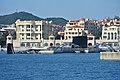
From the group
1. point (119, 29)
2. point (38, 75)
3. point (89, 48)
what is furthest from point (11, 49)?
point (38, 75)

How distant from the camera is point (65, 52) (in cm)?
17375

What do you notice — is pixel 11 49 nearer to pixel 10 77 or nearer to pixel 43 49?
pixel 43 49

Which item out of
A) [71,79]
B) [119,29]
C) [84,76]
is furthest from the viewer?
[119,29]

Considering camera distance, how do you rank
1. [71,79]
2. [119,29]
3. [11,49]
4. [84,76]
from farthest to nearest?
[119,29] < [11,49] < [84,76] < [71,79]

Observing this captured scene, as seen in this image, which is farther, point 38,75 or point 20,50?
point 20,50

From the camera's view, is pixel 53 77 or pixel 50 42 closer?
pixel 53 77

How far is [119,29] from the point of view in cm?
19612

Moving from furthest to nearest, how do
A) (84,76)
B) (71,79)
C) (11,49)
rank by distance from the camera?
1. (11,49)
2. (84,76)
3. (71,79)

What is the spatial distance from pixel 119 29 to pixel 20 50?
32.7 meters

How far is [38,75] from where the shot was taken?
6762 centimetres

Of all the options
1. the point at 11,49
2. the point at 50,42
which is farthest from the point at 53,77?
the point at 50,42

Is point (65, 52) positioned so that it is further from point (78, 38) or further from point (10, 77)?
point (10, 77)

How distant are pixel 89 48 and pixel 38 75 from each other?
346ft

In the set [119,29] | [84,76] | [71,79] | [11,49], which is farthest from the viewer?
[119,29]
